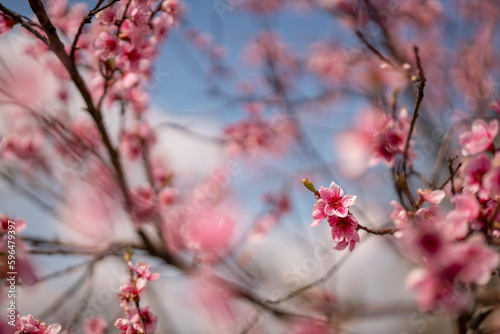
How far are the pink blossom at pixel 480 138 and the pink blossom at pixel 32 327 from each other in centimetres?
171

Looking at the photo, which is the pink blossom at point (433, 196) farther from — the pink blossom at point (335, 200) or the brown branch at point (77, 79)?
the brown branch at point (77, 79)

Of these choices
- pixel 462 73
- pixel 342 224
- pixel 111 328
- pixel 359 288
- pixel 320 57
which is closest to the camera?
pixel 342 224

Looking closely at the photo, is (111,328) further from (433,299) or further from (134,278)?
(433,299)

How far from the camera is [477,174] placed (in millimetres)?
958

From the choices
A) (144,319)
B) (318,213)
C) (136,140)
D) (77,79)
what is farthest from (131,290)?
(136,140)

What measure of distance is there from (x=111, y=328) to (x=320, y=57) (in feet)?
17.9

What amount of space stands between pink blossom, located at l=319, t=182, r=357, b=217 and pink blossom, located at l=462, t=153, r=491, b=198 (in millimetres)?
357

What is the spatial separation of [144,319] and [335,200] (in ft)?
3.29

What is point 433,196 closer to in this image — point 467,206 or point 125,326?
point 467,206

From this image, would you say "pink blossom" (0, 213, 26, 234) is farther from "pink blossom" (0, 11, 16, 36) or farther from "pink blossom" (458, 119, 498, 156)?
"pink blossom" (458, 119, 498, 156)

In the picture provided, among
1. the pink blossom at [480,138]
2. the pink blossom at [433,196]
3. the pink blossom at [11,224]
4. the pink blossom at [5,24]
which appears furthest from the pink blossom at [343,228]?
the pink blossom at [5,24]

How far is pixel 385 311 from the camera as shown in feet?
9.05

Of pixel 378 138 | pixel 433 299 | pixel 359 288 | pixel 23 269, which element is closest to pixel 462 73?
pixel 359 288

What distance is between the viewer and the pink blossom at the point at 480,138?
1.06 m
